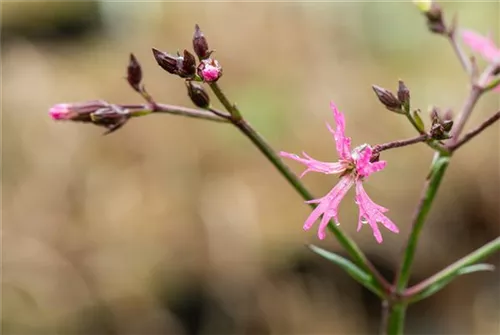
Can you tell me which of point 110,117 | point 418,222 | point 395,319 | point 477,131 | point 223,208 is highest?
point 110,117

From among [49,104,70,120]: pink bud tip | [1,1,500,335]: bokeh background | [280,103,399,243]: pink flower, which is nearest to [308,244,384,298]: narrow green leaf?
[280,103,399,243]: pink flower

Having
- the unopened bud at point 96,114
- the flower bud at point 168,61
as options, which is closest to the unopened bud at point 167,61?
the flower bud at point 168,61

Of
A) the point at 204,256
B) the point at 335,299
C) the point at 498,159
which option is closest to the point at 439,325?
the point at 335,299

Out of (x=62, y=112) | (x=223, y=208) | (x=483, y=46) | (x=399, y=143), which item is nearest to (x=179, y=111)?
(x=62, y=112)

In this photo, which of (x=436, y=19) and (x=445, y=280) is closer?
(x=445, y=280)

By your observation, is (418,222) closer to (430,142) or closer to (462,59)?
(430,142)

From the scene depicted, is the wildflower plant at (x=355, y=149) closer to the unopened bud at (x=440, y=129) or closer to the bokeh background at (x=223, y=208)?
the unopened bud at (x=440, y=129)
